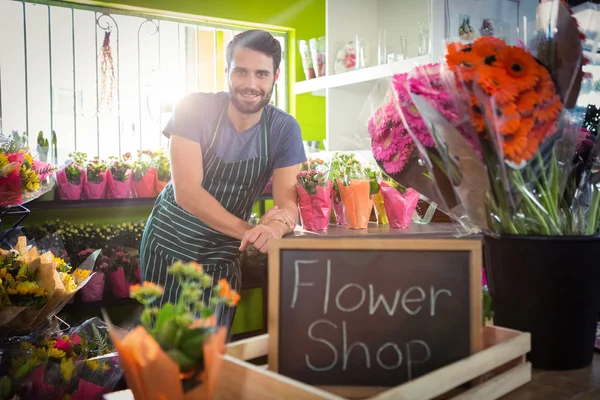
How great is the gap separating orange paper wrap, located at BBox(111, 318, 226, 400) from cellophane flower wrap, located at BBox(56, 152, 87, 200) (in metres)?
3.30

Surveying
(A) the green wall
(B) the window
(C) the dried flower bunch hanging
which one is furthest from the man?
(A) the green wall

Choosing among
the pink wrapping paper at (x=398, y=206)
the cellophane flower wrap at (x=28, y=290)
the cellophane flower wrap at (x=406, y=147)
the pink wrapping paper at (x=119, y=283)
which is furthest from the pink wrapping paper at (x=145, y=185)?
the cellophane flower wrap at (x=406, y=147)

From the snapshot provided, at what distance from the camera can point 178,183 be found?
83.9 inches

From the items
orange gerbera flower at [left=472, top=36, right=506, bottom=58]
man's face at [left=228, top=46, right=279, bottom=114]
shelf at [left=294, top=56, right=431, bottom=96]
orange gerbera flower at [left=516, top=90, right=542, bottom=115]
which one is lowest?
orange gerbera flower at [left=516, top=90, right=542, bottom=115]

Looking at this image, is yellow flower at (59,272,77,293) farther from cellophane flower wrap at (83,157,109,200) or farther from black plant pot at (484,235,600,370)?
cellophane flower wrap at (83,157,109,200)

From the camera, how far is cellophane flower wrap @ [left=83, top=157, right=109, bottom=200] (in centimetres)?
378

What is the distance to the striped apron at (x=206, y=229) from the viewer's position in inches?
93.8

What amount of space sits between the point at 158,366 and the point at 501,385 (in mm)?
524

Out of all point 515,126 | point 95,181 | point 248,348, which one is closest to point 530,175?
point 515,126

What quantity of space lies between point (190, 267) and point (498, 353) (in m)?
0.47

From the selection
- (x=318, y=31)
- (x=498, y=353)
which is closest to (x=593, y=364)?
(x=498, y=353)

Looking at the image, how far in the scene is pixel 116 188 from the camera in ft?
12.7

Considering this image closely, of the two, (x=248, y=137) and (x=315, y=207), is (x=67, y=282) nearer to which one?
(x=248, y=137)

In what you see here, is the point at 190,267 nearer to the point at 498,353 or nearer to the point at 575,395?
the point at 498,353
